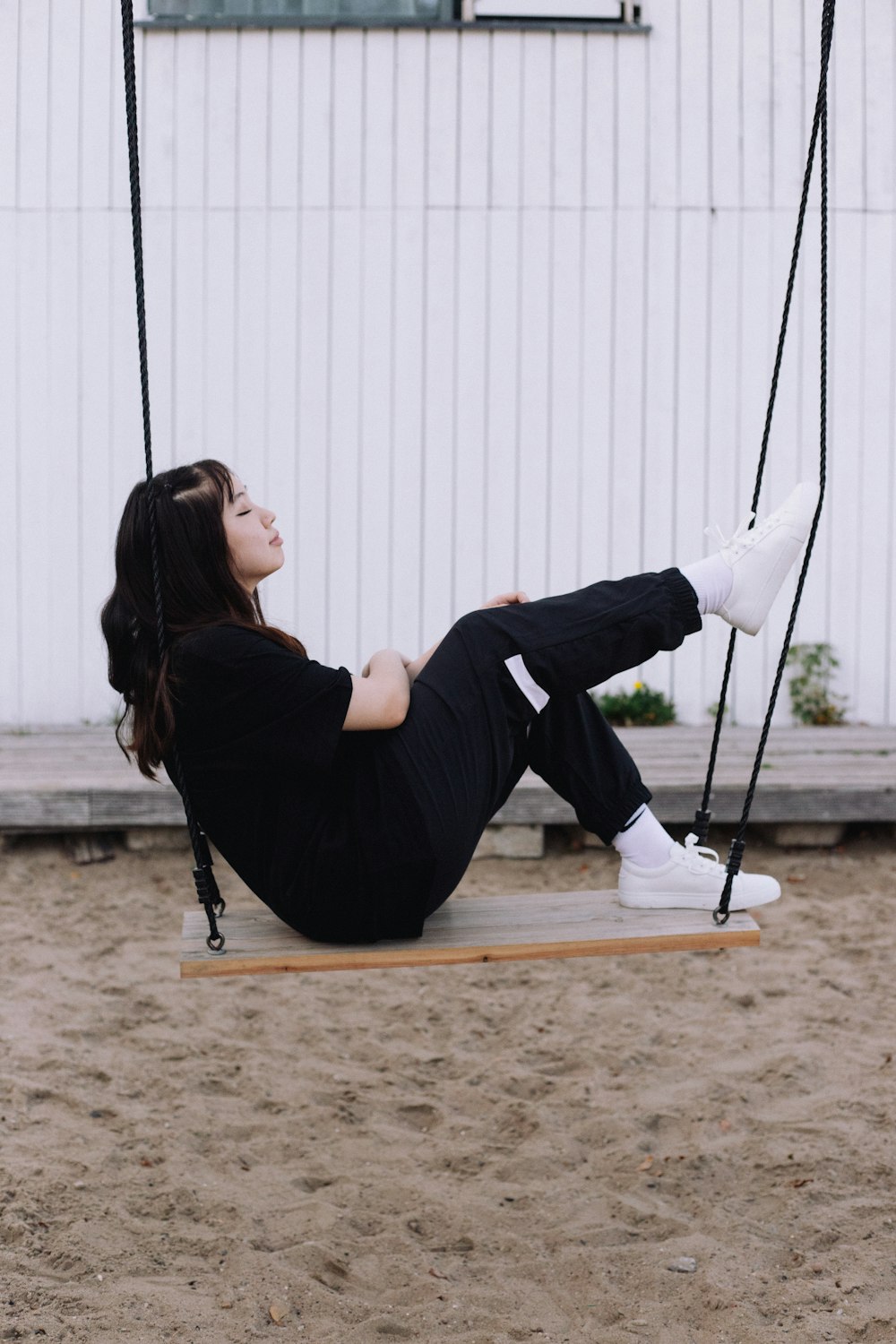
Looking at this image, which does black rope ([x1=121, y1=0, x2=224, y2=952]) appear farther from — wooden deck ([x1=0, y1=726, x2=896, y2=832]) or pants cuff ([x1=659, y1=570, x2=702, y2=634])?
wooden deck ([x1=0, y1=726, x2=896, y2=832])

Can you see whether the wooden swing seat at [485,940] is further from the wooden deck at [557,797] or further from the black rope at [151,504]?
the wooden deck at [557,797]

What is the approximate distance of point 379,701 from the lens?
79.4 inches

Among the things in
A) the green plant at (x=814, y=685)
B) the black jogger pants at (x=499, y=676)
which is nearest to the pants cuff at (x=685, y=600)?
the black jogger pants at (x=499, y=676)

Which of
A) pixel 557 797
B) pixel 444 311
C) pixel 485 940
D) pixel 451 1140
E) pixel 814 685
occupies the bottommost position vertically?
pixel 451 1140

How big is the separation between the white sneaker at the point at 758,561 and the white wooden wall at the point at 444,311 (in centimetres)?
347

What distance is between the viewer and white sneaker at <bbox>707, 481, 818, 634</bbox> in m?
2.19

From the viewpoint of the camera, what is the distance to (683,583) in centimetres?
213

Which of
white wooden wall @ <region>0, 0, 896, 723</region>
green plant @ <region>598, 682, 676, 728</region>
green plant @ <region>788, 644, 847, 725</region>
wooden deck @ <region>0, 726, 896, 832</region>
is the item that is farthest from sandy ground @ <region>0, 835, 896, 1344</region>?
white wooden wall @ <region>0, 0, 896, 723</region>

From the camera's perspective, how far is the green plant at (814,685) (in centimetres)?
575

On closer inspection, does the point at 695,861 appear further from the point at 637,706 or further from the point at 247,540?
the point at 637,706

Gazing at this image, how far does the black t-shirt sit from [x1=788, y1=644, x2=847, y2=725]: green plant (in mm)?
3949

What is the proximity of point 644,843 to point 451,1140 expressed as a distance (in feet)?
2.95

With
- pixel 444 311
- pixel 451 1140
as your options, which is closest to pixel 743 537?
pixel 451 1140

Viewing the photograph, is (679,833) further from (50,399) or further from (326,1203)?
(50,399)
